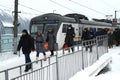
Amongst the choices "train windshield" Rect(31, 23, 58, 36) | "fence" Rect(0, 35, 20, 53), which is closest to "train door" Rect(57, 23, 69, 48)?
"train windshield" Rect(31, 23, 58, 36)

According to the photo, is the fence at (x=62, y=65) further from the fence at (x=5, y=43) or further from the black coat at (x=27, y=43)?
the fence at (x=5, y=43)

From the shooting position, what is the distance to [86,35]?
18703 mm

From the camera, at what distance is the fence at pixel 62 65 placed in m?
6.20

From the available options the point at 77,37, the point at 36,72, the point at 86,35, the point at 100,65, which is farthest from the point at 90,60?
the point at 77,37

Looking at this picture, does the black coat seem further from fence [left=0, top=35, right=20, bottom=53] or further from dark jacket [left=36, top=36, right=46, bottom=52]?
fence [left=0, top=35, right=20, bottom=53]

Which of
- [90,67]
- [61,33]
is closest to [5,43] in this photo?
[61,33]

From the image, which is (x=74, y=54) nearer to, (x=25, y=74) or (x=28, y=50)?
(x=28, y=50)

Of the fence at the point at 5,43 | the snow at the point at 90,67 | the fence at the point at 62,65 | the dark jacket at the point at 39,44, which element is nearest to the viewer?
the fence at the point at 62,65

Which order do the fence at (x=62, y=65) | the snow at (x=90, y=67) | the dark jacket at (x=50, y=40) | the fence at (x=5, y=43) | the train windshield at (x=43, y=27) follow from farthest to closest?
the train windshield at (x=43, y=27), the fence at (x=5, y=43), the dark jacket at (x=50, y=40), the snow at (x=90, y=67), the fence at (x=62, y=65)

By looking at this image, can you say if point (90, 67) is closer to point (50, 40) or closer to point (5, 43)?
point (50, 40)

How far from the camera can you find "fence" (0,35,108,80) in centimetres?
620

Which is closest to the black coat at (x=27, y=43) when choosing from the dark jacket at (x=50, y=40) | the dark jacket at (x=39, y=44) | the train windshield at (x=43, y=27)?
the dark jacket at (x=39, y=44)

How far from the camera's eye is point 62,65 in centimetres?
921

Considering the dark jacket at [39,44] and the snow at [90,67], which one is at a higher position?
the dark jacket at [39,44]
